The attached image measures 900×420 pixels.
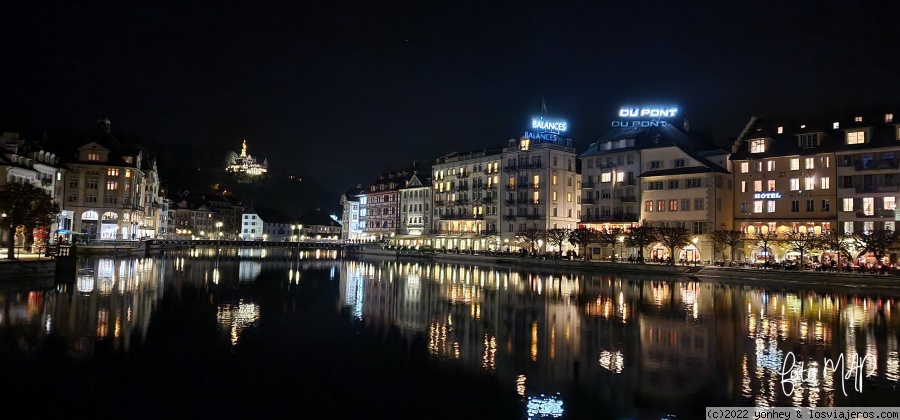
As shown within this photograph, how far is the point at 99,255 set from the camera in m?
87.9

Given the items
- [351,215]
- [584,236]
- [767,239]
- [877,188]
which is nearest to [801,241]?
[767,239]

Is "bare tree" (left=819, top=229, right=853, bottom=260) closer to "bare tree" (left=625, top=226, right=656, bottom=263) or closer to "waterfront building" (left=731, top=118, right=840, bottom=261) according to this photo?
"waterfront building" (left=731, top=118, right=840, bottom=261)

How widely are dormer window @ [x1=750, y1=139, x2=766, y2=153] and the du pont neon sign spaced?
650 inches

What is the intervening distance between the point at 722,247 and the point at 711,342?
2093 inches

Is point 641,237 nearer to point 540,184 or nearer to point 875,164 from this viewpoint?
point 875,164

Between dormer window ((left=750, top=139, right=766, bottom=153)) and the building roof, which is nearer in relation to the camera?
the building roof

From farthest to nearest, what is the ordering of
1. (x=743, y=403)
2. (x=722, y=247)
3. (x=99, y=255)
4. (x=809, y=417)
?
(x=99, y=255) → (x=722, y=247) → (x=743, y=403) → (x=809, y=417)

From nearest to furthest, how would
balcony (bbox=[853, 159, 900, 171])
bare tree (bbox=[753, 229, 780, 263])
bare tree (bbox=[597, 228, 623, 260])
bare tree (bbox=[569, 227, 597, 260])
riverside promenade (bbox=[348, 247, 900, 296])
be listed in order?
riverside promenade (bbox=[348, 247, 900, 296]) → balcony (bbox=[853, 159, 900, 171]) → bare tree (bbox=[753, 229, 780, 263]) → bare tree (bbox=[597, 228, 623, 260]) → bare tree (bbox=[569, 227, 597, 260])

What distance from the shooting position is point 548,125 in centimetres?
10556

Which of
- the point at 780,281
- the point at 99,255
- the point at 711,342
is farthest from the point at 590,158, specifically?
the point at 99,255

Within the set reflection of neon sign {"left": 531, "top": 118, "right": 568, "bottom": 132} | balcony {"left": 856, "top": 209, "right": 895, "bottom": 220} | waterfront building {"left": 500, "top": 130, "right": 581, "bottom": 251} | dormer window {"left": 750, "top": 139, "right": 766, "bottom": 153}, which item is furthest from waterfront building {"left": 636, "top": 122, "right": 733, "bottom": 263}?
reflection of neon sign {"left": 531, "top": 118, "right": 568, "bottom": 132}

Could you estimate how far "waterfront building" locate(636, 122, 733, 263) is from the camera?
251ft

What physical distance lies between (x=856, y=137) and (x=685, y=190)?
64.0 feet

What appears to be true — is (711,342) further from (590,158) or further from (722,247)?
(590,158)
